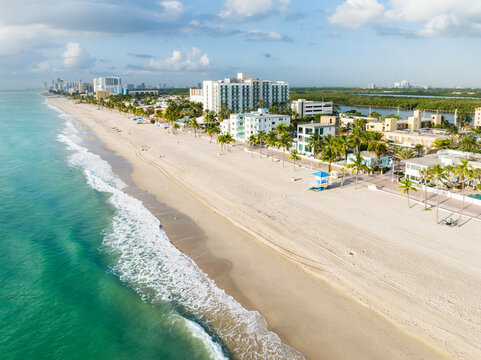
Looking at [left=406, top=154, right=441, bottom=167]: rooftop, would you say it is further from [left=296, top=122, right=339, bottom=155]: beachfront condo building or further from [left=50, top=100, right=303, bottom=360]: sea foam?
[left=50, top=100, right=303, bottom=360]: sea foam

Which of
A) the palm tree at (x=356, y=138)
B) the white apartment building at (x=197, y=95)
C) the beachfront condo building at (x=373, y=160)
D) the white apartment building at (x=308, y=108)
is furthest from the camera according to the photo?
the white apartment building at (x=197, y=95)

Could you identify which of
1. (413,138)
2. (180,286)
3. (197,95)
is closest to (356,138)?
(413,138)

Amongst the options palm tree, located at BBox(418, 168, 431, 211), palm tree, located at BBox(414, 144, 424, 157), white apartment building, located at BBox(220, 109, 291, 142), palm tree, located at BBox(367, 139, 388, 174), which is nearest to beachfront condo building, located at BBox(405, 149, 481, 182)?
palm tree, located at BBox(418, 168, 431, 211)

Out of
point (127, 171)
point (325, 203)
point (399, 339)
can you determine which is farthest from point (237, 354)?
point (127, 171)

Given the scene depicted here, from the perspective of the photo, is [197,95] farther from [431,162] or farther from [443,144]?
[431,162]

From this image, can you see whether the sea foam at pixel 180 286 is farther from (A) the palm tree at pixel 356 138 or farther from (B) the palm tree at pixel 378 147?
(B) the palm tree at pixel 378 147

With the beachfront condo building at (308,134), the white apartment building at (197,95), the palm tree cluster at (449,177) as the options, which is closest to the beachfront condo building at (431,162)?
the palm tree cluster at (449,177)
